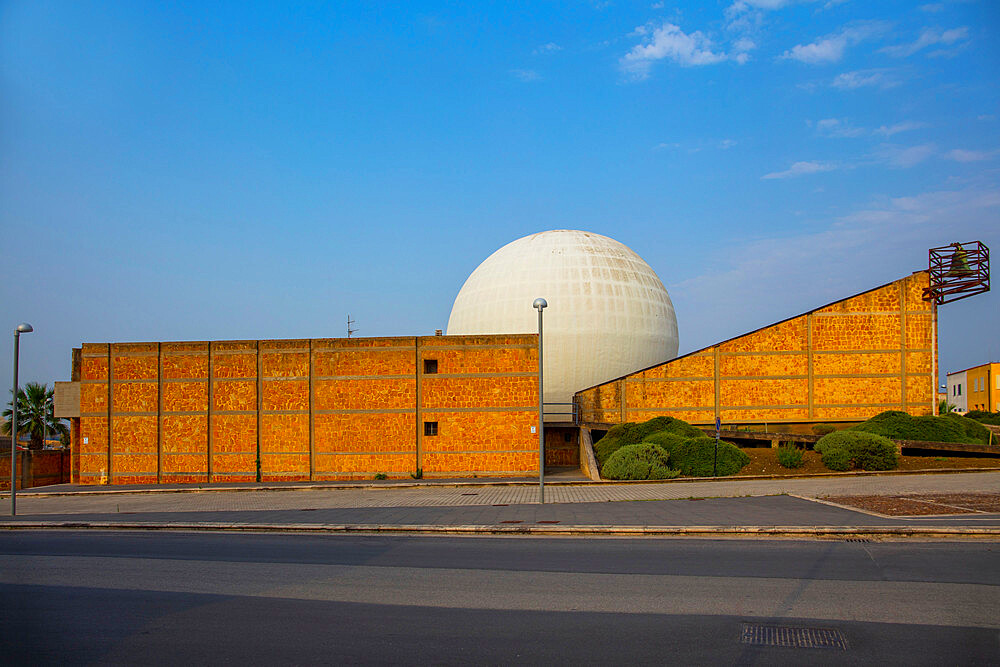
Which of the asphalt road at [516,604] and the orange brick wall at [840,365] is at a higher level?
the orange brick wall at [840,365]

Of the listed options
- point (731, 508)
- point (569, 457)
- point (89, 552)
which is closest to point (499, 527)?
point (731, 508)

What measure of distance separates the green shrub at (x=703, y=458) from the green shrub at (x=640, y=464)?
1.09 ft

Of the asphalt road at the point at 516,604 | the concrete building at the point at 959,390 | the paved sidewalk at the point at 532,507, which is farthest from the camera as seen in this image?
the concrete building at the point at 959,390

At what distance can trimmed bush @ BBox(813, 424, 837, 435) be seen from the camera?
102 ft

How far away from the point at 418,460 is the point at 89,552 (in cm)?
1793

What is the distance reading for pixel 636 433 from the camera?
97.5ft

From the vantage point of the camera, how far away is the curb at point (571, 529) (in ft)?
42.0

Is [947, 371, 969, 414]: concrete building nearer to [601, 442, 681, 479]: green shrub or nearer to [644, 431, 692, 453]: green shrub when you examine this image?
[644, 431, 692, 453]: green shrub

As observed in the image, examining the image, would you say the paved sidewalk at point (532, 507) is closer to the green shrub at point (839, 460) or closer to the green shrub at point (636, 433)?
the green shrub at point (839, 460)

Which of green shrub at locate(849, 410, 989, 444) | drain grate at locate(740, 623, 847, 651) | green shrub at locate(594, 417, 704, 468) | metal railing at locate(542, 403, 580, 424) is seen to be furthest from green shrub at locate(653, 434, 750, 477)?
drain grate at locate(740, 623, 847, 651)

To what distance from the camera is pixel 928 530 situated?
12.8m

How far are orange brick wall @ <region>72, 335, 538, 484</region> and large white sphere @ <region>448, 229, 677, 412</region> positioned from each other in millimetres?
9930

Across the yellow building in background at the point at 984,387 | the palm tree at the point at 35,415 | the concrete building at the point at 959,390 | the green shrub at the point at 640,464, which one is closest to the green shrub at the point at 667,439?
the green shrub at the point at 640,464

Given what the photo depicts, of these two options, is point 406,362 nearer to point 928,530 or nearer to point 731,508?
point 731,508
